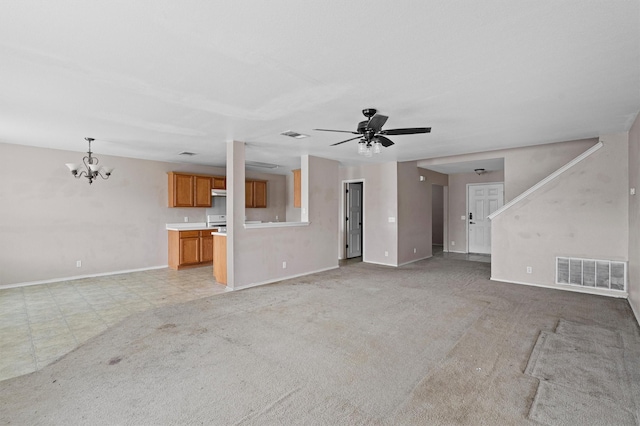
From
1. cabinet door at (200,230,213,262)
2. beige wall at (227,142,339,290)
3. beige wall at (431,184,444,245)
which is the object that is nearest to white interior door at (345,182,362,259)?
beige wall at (227,142,339,290)

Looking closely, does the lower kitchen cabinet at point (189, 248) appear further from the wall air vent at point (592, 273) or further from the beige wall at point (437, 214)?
the beige wall at point (437, 214)

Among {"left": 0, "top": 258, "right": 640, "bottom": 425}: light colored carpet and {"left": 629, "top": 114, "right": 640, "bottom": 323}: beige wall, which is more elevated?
{"left": 629, "top": 114, "right": 640, "bottom": 323}: beige wall

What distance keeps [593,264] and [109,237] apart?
27.5 ft

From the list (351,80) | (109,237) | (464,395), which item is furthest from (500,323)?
(109,237)

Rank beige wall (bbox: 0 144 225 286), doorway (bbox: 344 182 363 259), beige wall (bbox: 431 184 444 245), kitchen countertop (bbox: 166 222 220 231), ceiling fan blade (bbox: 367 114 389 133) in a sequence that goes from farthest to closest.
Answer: beige wall (bbox: 431 184 444 245)
doorway (bbox: 344 182 363 259)
kitchen countertop (bbox: 166 222 220 231)
beige wall (bbox: 0 144 225 286)
ceiling fan blade (bbox: 367 114 389 133)

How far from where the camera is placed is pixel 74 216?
19.0 feet

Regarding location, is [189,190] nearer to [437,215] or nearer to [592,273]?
[592,273]

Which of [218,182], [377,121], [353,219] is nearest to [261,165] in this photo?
[218,182]

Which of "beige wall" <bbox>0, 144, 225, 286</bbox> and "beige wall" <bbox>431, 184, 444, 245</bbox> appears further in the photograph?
"beige wall" <bbox>431, 184, 444, 245</bbox>

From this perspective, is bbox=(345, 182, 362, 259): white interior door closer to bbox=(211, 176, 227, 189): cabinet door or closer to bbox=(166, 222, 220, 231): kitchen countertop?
bbox=(211, 176, 227, 189): cabinet door

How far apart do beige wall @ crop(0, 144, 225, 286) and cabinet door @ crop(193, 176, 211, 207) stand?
516mm

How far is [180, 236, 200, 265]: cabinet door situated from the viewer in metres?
6.66

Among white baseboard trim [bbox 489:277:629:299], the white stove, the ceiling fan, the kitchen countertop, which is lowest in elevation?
white baseboard trim [bbox 489:277:629:299]

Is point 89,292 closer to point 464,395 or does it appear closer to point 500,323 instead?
point 464,395
